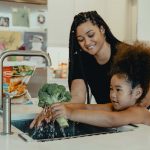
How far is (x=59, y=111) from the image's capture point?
1.17 m

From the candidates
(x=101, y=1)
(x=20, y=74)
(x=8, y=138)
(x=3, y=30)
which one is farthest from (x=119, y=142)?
(x=101, y=1)

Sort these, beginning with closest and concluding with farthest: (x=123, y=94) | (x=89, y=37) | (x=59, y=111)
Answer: (x=59, y=111)
(x=123, y=94)
(x=89, y=37)

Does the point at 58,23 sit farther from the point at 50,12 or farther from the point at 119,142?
the point at 119,142

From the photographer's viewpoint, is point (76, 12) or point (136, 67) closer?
point (136, 67)

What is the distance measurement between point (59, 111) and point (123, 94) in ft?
1.10

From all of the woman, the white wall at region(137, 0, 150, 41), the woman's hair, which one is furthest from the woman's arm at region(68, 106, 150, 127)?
the white wall at region(137, 0, 150, 41)

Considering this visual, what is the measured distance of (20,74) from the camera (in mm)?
1715

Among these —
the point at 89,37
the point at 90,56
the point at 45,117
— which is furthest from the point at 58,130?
the point at 90,56

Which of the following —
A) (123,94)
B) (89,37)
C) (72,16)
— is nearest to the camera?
(123,94)

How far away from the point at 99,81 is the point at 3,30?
1.20m

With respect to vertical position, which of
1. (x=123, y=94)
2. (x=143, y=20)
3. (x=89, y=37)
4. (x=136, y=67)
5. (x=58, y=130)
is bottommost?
(x=58, y=130)

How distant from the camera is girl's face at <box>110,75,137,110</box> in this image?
138cm

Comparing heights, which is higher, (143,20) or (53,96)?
(143,20)

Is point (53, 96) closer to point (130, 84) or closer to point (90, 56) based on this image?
point (130, 84)
